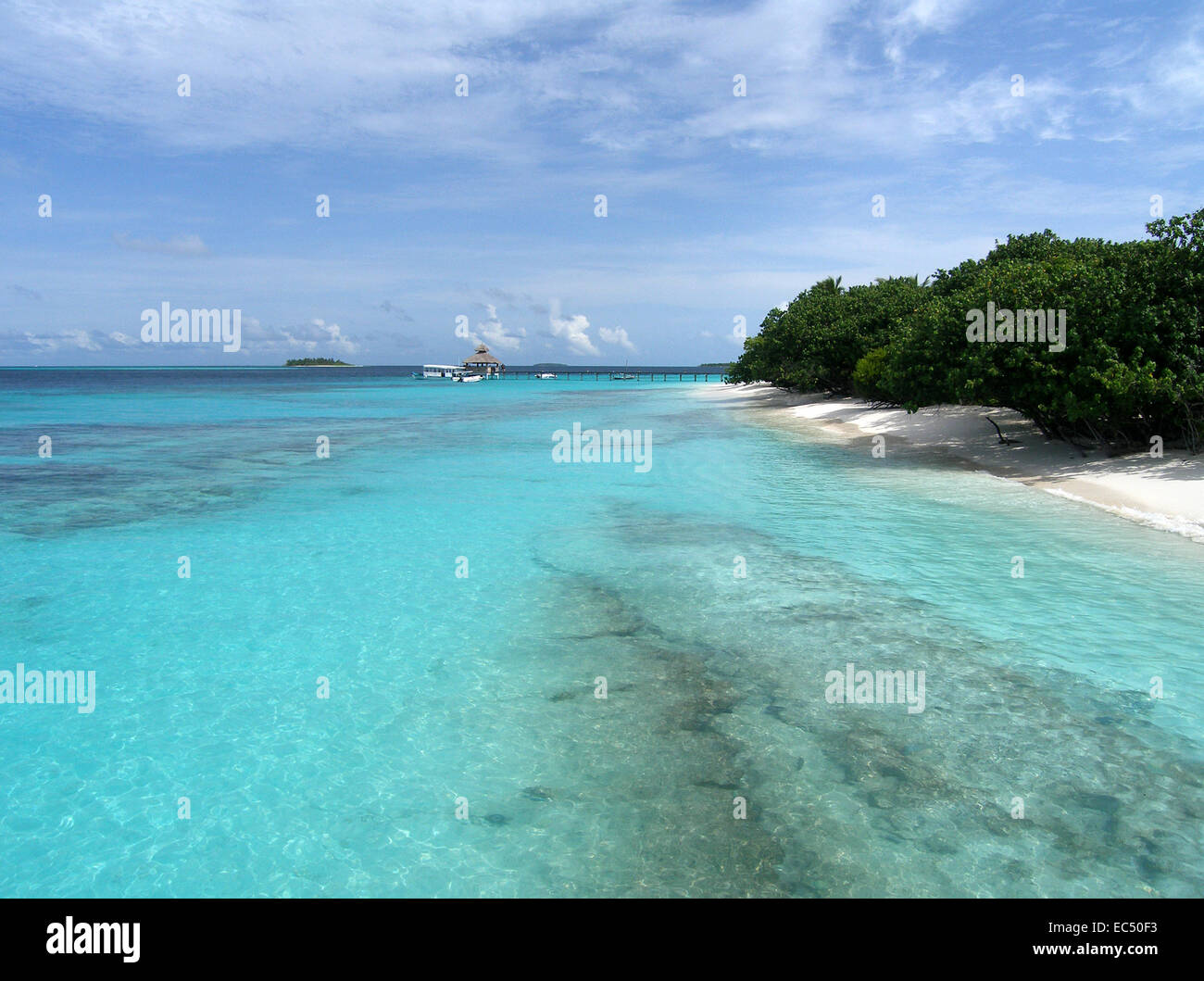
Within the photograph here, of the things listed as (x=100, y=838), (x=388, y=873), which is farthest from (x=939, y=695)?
(x=100, y=838)

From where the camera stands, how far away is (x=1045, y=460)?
24.6m

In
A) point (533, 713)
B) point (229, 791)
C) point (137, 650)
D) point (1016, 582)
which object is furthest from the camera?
point (1016, 582)

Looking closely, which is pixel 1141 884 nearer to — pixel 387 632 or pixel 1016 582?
pixel 1016 582

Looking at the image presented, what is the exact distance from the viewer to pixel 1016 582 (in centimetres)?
1275

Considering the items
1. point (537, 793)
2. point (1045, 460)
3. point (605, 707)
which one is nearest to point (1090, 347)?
point (1045, 460)

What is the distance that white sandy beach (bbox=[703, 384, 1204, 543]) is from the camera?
17578 mm

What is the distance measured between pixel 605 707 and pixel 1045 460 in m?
22.1

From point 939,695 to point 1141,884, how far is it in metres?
3.12

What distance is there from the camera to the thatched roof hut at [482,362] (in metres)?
153

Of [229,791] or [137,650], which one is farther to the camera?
[137,650]

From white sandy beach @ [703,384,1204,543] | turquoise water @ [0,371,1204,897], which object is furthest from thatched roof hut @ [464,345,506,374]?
turquoise water @ [0,371,1204,897]

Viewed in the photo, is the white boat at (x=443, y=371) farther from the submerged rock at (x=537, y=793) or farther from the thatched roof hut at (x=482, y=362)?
the submerged rock at (x=537, y=793)

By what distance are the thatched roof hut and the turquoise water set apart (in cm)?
13693

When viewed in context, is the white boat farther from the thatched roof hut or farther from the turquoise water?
the turquoise water
